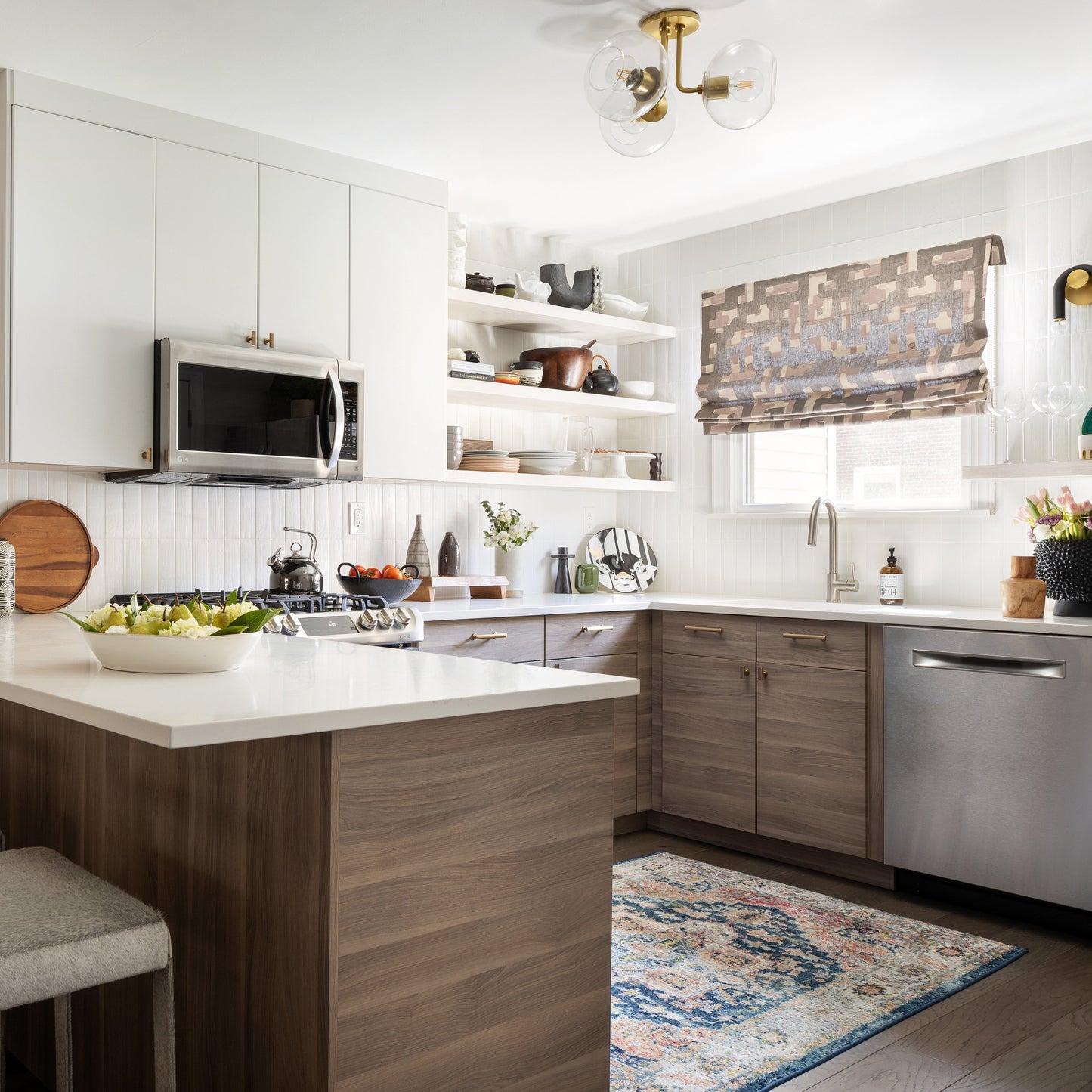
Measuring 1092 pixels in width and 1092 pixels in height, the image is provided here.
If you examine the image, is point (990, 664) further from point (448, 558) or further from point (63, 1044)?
point (63, 1044)

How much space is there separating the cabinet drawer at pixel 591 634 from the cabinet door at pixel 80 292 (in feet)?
4.95

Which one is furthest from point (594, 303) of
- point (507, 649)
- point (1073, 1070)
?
point (1073, 1070)

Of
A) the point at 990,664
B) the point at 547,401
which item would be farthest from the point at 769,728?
the point at 547,401

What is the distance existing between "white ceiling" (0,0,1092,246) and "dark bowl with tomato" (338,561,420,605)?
4.80 feet

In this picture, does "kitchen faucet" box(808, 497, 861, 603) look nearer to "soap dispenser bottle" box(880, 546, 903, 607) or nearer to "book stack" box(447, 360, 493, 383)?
"soap dispenser bottle" box(880, 546, 903, 607)

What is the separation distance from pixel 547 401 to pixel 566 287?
512 mm

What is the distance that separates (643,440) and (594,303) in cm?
69

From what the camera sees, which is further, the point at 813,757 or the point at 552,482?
the point at 552,482

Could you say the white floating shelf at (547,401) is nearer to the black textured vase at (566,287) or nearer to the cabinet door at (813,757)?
the black textured vase at (566,287)

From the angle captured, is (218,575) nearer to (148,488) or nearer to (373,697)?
(148,488)

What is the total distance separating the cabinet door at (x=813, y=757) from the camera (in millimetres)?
3506

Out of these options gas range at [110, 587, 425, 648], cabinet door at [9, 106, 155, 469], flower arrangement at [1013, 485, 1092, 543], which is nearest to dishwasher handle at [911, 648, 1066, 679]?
flower arrangement at [1013, 485, 1092, 543]

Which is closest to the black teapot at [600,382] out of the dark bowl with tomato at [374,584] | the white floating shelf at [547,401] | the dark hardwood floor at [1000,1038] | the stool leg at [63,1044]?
the white floating shelf at [547,401]

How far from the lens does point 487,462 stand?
4238 millimetres
